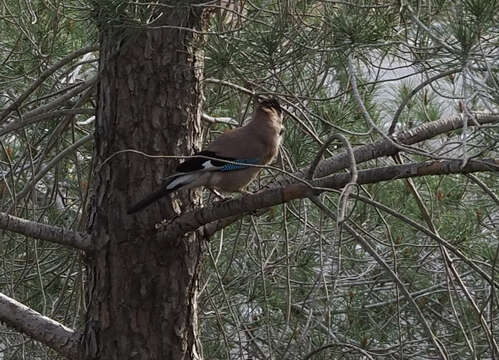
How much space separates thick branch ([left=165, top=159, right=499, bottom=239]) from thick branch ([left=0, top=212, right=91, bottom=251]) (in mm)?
348

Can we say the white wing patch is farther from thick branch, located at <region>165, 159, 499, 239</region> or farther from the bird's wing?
thick branch, located at <region>165, 159, 499, 239</region>

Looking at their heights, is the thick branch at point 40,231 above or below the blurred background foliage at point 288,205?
below

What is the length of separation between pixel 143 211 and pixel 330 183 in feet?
2.12

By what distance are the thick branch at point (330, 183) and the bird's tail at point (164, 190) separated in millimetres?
146

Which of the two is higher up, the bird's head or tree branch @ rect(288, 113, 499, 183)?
the bird's head

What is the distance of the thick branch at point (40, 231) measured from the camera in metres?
2.41

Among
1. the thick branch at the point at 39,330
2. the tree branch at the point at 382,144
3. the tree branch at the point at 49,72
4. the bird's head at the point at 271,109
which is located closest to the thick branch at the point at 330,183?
the tree branch at the point at 382,144

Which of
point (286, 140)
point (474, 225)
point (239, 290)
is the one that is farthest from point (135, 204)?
point (474, 225)

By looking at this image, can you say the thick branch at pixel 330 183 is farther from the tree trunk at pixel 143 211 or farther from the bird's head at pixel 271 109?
the bird's head at pixel 271 109

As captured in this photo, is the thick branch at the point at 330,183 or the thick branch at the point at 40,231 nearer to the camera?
the thick branch at the point at 330,183

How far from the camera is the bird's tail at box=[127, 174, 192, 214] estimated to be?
8.08 feet

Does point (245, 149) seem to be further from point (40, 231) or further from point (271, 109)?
point (40, 231)

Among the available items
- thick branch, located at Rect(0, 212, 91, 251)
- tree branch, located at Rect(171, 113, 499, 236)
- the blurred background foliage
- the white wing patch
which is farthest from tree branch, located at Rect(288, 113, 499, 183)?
thick branch, located at Rect(0, 212, 91, 251)

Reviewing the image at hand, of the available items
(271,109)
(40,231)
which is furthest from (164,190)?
(271,109)
